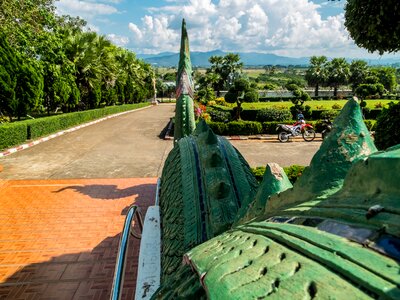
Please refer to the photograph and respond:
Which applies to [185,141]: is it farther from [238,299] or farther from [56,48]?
[56,48]

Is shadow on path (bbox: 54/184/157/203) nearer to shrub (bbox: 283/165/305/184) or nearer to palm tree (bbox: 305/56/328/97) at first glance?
→ shrub (bbox: 283/165/305/184)

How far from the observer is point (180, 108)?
14.3 ft

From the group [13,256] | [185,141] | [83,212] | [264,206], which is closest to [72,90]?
[83,212]

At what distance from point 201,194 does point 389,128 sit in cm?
600

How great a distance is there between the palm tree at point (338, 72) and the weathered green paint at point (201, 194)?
61.1m

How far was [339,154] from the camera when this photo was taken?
94 cm

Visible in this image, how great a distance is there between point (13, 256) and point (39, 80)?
1302cm

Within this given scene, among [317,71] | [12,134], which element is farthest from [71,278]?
[317,71]

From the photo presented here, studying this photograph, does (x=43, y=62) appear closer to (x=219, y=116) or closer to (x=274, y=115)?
(x=219, y=116)

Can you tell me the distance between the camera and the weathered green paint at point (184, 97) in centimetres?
432

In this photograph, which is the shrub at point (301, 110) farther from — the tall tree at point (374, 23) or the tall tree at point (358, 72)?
the tall tree at point (358, 72)

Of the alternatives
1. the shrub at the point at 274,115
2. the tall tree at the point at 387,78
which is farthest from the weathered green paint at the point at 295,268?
the tall tree at the point at 387,78

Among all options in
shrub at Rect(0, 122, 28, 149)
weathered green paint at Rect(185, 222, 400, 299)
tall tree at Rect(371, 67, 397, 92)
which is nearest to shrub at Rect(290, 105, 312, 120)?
shrub at Rect(0, 122, 28, 149)

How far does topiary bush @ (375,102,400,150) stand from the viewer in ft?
21.5
